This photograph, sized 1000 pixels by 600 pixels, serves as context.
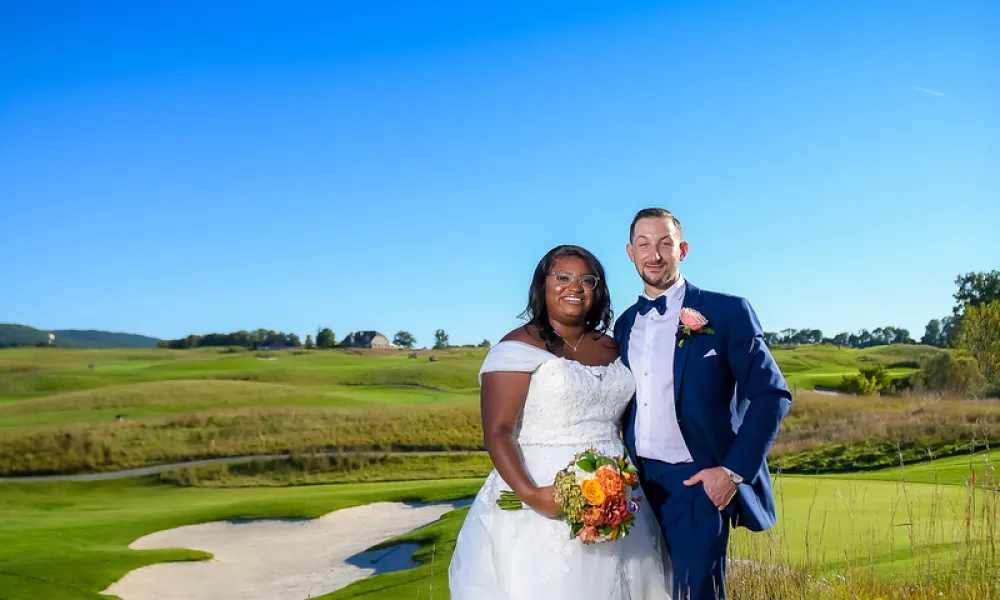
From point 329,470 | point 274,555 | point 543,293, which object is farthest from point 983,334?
point 543,293

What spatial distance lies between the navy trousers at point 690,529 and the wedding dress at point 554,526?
0.11 metres

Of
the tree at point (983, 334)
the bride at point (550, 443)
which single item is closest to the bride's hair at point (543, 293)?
the bride at point (550, 443)

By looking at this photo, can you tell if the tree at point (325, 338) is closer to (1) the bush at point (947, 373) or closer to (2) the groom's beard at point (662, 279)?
(1) the bush at point (947, 373)

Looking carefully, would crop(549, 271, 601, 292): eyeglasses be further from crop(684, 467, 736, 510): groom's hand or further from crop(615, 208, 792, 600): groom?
crop(684, 467, 736, 510): groom's hand

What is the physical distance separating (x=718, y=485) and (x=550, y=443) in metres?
0.74

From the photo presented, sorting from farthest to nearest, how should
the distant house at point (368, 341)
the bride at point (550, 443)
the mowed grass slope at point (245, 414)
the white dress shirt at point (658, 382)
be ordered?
1. the distant house at point (368, 341)
2. the mowed grass slope at point (245, 414)
3. the white dress shirt at point (658, 382)
4. the bride at point (550, 443)

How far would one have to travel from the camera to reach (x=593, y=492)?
129 inches

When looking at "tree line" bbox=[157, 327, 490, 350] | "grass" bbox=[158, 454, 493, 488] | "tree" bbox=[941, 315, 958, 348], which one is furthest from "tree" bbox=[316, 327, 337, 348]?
"tree" bbox=[941, 315, 958, 348]

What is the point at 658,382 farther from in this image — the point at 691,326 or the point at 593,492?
the point at 593,492

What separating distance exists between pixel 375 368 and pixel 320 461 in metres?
23.0

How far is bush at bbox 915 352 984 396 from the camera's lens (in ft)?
111

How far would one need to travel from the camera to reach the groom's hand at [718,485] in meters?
3.55

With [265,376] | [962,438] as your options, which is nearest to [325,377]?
[265,376]

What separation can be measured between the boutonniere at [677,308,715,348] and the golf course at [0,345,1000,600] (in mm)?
1779
